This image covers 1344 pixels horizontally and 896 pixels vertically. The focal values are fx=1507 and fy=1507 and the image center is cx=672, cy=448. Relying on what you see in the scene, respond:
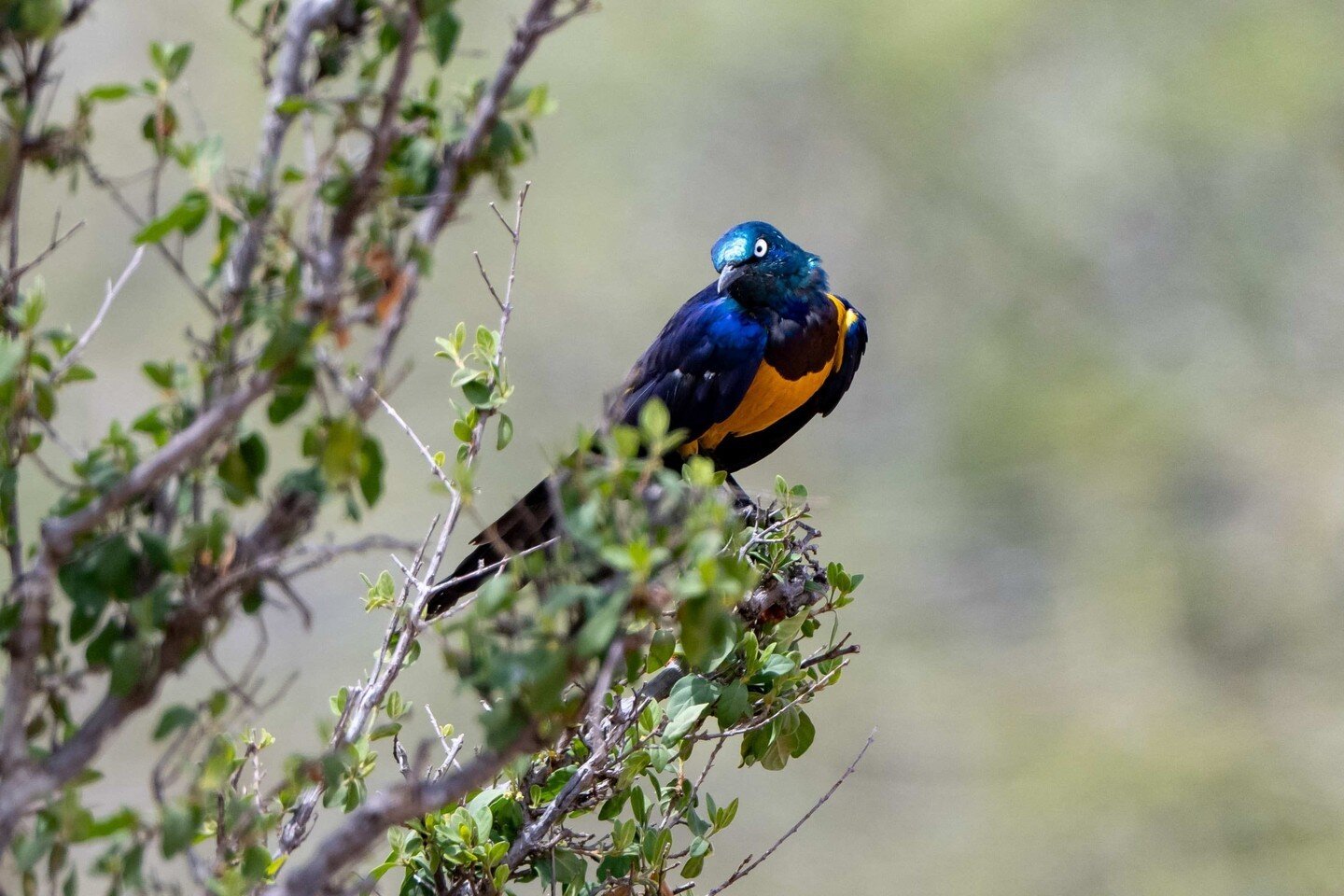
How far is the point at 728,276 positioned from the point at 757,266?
0.15 m

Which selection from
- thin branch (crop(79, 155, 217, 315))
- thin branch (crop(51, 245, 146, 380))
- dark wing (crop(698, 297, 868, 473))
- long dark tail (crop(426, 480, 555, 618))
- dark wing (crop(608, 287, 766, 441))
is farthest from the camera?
dark wing (crop(698, 297, 868, 473))

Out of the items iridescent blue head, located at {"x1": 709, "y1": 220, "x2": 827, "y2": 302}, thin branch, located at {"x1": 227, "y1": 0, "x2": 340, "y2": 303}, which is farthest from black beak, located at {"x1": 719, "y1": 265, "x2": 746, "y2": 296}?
thin branch, located at {"x1": 227, "y1": 0, "x2": 340, "y2": 303}

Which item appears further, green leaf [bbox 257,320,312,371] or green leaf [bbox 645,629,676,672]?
green leaf [bbox 645,629,676,672]

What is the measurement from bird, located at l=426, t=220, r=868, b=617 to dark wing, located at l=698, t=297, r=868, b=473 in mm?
20

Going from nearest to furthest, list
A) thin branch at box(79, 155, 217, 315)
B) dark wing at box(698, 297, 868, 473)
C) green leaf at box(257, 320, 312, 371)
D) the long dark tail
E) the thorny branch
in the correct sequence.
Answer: green leaf at box(257, 320, 312, 371), thin branch at box(79, 155, 217, 315), the thorny branch, the long dark tail, dark wing at box(698, 297, 868, 473)

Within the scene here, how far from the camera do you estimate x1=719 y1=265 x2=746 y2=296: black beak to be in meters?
5.31

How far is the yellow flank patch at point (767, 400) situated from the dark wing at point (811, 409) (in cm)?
6

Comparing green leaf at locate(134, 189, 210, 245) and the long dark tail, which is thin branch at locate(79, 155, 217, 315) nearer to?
green leaf at locate(134, 189, 210, 245)

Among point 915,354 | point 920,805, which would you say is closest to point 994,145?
point 915,354

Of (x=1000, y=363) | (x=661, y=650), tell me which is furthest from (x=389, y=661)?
(x=1000, y=363)

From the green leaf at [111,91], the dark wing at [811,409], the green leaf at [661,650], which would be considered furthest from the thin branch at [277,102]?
the dark wing at [811,409]

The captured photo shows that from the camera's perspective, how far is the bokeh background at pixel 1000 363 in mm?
21859

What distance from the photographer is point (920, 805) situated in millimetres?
23156

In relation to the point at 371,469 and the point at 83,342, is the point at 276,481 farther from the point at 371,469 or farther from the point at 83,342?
the point at 83,342
